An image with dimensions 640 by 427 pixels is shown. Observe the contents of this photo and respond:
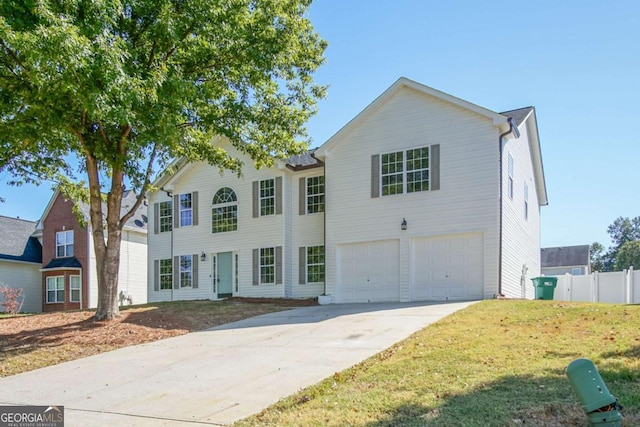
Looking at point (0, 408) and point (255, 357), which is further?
point (255, 357)

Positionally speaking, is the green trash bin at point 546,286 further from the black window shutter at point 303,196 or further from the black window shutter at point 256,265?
the black window shutter at point 256,265

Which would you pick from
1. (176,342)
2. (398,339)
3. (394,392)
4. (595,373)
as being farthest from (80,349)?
(595,373)

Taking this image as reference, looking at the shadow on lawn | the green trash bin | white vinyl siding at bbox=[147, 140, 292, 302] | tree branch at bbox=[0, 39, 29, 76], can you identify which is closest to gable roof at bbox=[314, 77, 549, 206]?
white vinyl siding at bbox=[147, 140, 292, 302]

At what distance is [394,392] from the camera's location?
6.31 m

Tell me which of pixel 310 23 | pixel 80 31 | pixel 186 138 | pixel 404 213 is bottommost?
pixel 404 213

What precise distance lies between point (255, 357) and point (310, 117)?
8.59m

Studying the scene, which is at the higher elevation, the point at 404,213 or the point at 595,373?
the point at 404,213

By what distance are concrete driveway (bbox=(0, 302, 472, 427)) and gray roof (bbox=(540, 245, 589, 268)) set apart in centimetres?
4274

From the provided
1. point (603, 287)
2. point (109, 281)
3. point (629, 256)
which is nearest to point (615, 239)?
point (629, 256)

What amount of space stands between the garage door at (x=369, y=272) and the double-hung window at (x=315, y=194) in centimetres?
225

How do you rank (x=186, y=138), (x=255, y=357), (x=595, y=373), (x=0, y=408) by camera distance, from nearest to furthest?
(x=595, y=373) < (x=0, y=408) < (x=255, y=357) < (x=186, y=138)

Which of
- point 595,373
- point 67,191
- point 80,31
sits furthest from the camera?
point 67,191

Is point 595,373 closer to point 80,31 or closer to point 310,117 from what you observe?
point 80,31

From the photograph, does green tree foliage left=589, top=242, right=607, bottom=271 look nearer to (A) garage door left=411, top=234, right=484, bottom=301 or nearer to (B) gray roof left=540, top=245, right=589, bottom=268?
(B) gray roof left=540, top=245, right=589, bottom=268
